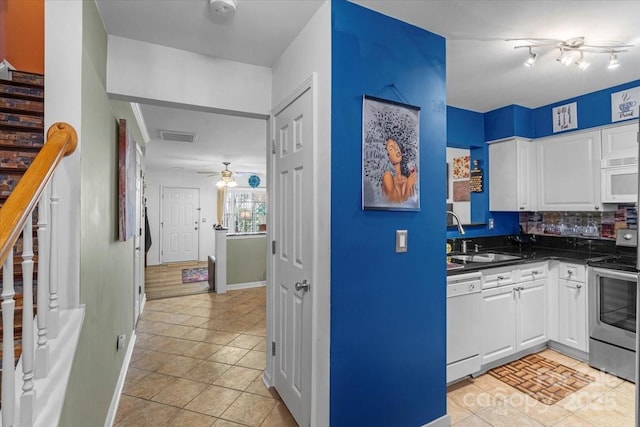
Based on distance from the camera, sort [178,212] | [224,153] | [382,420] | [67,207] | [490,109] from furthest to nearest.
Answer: [178,212]
[224,153]
[490,109]
[382,420]
[67,207]

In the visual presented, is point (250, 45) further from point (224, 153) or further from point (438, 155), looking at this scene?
point (224, 153)

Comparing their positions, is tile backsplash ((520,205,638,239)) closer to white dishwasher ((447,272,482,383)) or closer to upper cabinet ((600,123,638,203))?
upper cabinet ((600,123,638,203))

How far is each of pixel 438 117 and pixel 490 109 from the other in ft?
6.52

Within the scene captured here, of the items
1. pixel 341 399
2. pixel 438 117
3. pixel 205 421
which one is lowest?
pixel 205 421

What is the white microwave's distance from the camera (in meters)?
2.66

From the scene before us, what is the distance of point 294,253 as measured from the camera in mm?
1996

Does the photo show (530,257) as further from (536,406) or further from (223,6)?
(223,6)

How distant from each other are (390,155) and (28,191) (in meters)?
1.54

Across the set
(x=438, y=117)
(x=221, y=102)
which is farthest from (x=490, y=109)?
(x=221, y=102)

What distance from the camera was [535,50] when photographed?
2.20 m

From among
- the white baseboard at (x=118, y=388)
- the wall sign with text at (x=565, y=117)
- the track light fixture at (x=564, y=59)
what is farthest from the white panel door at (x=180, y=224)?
the track light fixture at (x=564, y=59)

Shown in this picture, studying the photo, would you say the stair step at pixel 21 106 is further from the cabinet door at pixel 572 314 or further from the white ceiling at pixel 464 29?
the cabinet door at pixel 572 314

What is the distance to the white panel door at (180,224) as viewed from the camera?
798 centimetres

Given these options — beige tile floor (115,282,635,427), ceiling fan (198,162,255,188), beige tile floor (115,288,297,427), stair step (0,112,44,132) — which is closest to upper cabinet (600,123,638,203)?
beige tile floor (115,282,635,427)
